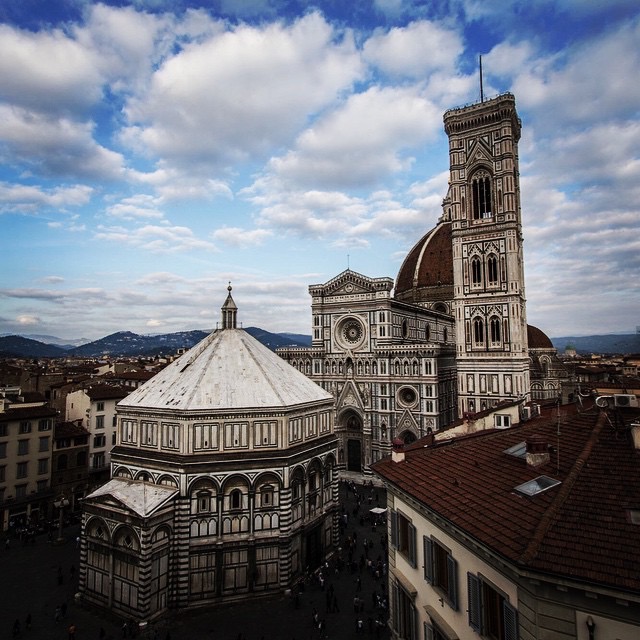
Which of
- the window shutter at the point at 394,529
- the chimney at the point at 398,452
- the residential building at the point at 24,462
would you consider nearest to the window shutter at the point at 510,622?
the window shutter at the point at 394,529

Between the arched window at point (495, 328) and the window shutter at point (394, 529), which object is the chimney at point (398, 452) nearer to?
the window shutter at point (394, 529)

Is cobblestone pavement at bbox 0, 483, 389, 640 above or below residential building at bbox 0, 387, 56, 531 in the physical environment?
below

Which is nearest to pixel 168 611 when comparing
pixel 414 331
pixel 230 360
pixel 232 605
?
pixel 232 605

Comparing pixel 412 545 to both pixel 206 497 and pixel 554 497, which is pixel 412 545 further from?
pixel 206 497

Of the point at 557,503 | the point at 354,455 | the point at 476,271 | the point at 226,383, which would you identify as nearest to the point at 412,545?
the point at 557,503

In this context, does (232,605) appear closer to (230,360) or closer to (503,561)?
(230,360)

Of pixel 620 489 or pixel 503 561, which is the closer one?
pixel 503 561

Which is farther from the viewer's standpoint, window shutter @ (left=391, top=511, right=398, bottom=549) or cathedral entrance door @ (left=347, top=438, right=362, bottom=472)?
cathedral entrance door @ (left=347, top=438, right=362, bottom=472)

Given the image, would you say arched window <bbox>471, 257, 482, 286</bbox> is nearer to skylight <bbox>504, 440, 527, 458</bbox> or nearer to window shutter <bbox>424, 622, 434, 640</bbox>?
skylight <bbox>504, 440, 527, 458</bbox>

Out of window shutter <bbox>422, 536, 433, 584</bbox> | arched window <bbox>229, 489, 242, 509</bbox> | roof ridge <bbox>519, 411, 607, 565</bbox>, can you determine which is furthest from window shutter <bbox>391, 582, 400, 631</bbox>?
arched window <bbox>229, 489, 242, 509</bbox>
